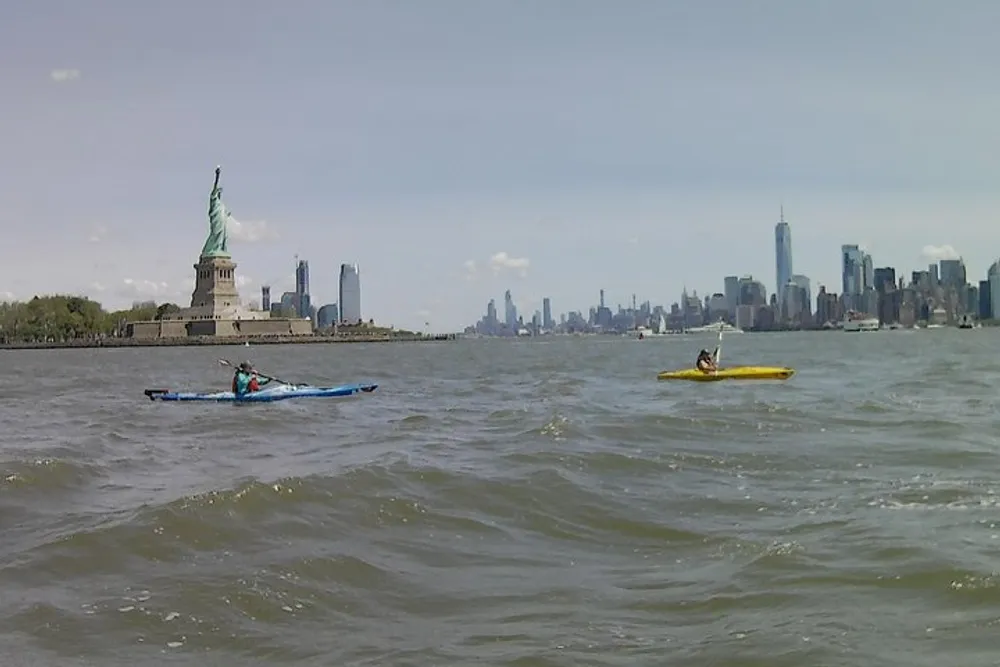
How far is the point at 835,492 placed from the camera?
51.7 ft

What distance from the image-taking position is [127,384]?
2255 inches

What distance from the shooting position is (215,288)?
153000 mm

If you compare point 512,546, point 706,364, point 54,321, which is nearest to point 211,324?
point 54,321

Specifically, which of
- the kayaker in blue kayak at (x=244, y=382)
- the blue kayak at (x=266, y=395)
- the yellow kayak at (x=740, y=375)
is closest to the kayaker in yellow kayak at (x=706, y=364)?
the yellow kayak at (x=740, y=375)

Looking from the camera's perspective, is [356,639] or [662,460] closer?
[356,639]

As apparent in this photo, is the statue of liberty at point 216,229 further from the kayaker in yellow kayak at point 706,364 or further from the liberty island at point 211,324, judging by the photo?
the kayaker in yellow kayak at point 706,364

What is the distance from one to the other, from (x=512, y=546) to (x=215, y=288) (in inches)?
5798

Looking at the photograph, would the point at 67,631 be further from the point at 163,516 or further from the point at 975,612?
the point at 975,612

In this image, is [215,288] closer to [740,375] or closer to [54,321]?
[54,321]

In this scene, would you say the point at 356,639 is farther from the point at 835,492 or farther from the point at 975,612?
the point at 835,492

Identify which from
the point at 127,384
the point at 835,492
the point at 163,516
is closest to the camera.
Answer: the point at 163,516

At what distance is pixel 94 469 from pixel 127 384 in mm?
39191

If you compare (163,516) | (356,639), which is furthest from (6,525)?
(356,639)

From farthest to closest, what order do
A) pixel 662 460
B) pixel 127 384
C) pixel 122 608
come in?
1. pixel 127 384
2. pixel 662 460
3. pixel 122 608
